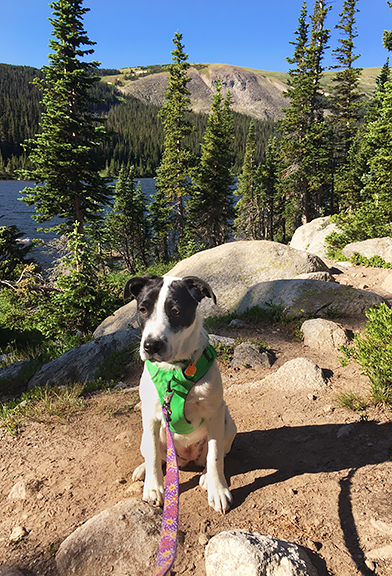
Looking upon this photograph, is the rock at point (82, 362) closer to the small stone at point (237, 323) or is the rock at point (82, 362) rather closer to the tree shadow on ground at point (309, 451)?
the small stone at point (237, 323)

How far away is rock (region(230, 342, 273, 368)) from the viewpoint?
584 centimetres

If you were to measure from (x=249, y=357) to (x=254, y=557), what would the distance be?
408cm

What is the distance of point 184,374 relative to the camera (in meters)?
2.62

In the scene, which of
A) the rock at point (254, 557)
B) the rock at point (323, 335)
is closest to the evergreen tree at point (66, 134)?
the rock at point (323, 335)

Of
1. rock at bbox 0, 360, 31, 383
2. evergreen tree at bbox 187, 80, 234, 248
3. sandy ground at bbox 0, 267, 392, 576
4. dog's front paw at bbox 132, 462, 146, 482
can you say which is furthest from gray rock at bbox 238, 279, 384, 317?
evergreen tree at bbox 187, 80, 234, 248

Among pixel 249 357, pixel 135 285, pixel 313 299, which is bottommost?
pixel 249 357

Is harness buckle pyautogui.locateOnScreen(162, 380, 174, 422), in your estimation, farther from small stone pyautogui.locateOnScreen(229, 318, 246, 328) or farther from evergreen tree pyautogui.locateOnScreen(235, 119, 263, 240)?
evergreen tree pyautogui.locateOnScreen(235, 119, 263, 240)

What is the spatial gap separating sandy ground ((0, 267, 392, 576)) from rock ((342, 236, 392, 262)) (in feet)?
26.5

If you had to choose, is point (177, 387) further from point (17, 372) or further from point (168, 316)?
point (17, 372)

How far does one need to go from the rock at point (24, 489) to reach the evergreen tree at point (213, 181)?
88.6ft

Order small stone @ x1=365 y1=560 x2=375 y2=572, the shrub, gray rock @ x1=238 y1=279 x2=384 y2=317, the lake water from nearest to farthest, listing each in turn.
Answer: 1. small stone @ x1=365 y1=560 x2=375 y2=572
2. the shrub
3. gray rock @ x1=238 y1=279 x2=384 y2=317
4. the lake water

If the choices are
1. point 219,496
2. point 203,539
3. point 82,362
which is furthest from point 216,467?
point 82,362

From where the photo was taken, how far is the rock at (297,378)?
4.78m

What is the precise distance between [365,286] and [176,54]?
25.0 metres
